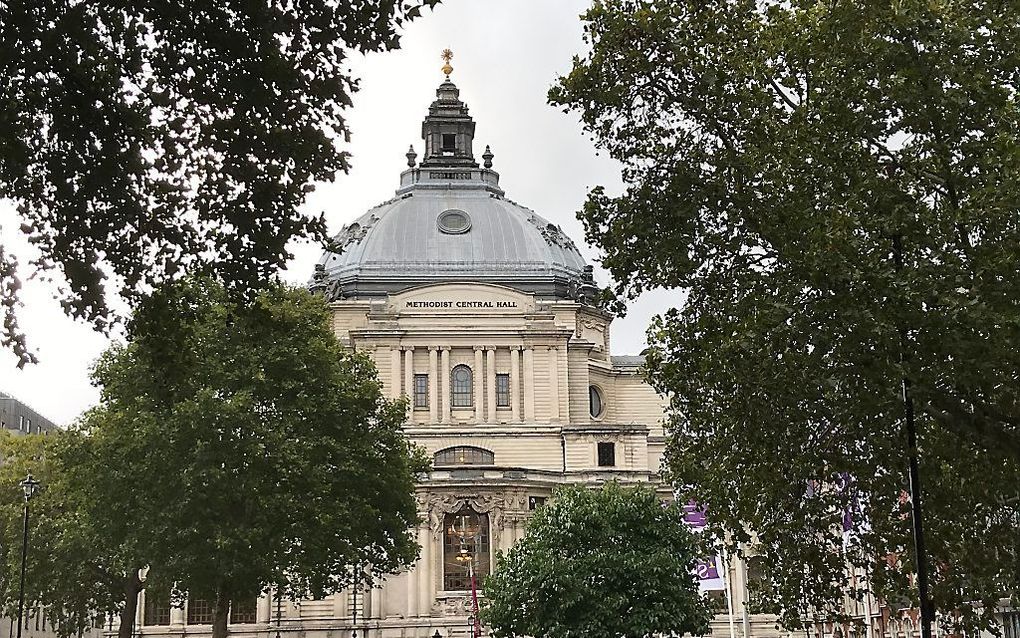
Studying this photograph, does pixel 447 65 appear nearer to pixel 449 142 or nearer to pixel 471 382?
pixel 449 142

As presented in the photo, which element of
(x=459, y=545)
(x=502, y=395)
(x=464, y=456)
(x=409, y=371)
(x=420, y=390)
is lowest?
(x=459, y=545)

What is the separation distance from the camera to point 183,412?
4791 centimetres

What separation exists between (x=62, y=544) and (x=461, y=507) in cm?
3845

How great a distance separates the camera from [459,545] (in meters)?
88.4

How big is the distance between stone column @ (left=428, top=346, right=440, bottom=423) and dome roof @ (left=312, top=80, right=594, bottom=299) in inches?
248

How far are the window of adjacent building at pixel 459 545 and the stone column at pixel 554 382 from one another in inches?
477

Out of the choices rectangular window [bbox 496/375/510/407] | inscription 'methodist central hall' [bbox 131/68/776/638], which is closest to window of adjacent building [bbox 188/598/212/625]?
inscription 'methodist central hall' [bbox 131/68/776/638]

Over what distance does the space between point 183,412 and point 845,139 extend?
A: 30.4 meters

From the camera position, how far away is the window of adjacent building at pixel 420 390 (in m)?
98.4

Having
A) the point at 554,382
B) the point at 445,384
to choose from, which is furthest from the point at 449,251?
the point at 554,382

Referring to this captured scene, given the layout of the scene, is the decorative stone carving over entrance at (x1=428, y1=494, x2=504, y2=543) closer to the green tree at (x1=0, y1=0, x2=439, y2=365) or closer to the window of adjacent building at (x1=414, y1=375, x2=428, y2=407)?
the window of adjacent building at (x1=414, y1=375, x2=428, y2=407)

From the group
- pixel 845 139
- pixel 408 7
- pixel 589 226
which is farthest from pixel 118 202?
pixel 845 139

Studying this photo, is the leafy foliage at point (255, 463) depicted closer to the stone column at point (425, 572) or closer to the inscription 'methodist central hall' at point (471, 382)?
the inscription 'methodist central hall' at point (471, 382)

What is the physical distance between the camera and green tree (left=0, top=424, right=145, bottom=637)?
165ft
